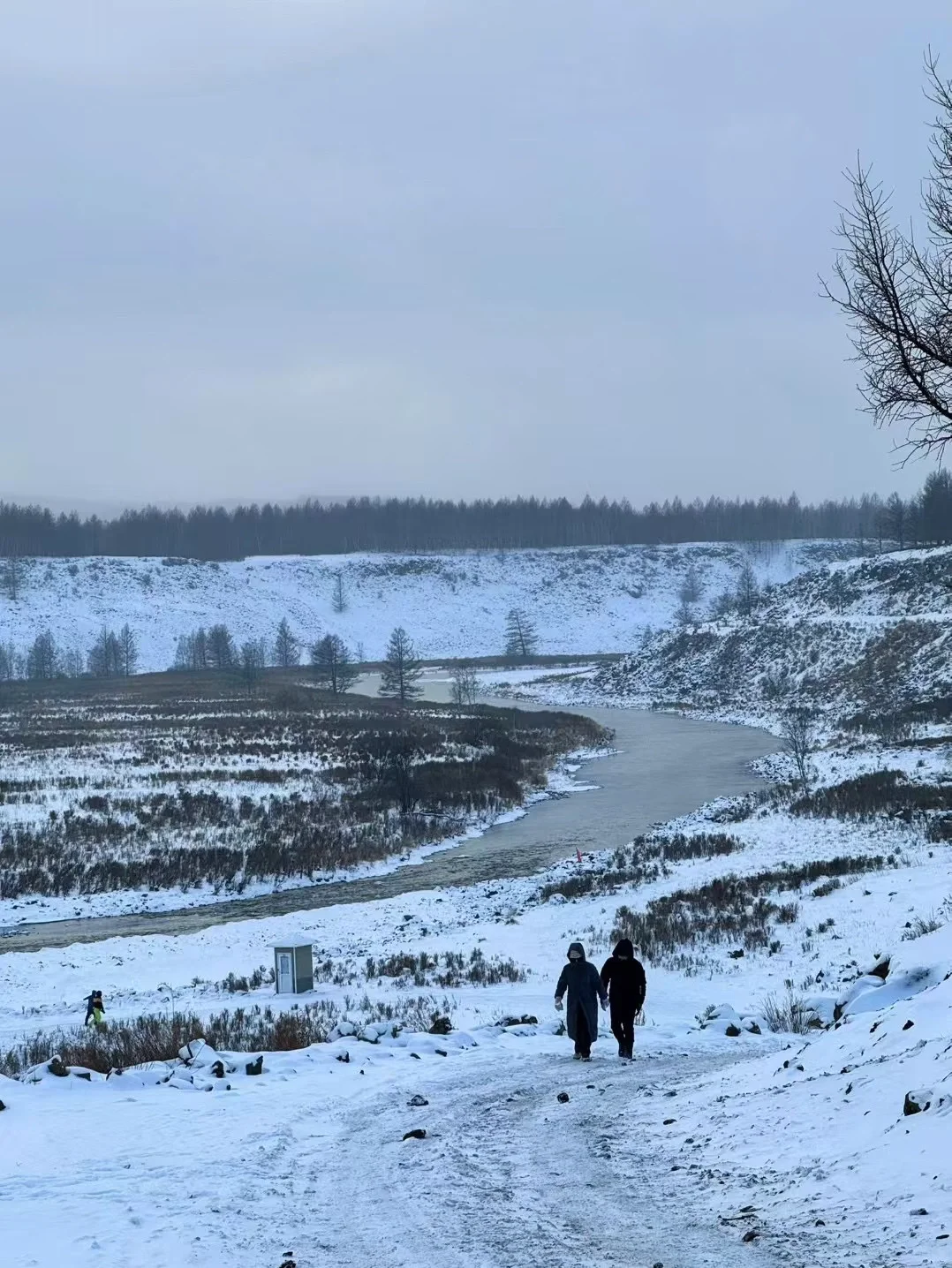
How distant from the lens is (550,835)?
3491 centimetres

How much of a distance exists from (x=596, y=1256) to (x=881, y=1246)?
1.44 m

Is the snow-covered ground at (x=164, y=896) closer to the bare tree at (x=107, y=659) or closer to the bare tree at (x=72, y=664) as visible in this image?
the bare tree at (x=107, y=659)

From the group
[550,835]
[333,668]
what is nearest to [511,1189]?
[550,835]

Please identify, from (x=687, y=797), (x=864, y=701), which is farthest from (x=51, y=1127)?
(x=864, y=701)

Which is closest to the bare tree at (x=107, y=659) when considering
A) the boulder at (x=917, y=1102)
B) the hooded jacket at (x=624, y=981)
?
the hooded jacket at (x=624, y=981)

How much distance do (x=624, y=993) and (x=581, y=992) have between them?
0.48m

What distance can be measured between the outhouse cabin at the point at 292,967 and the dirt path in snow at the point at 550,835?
8240 millimetres

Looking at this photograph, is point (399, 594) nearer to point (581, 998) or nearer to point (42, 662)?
point (42, 662)

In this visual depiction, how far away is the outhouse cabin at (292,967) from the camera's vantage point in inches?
682

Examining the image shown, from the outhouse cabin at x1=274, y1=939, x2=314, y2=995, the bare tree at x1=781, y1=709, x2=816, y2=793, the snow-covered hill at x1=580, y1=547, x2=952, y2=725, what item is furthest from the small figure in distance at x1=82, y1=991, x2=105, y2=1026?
the snow-covered hill at x1=580, y1=547, x2=952, y2=725

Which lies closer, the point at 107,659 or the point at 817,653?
the point at 817,653

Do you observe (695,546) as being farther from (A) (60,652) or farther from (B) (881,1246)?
(B) (881,1246)

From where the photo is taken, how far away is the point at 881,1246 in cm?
546

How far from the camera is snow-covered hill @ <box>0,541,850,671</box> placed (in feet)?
438
